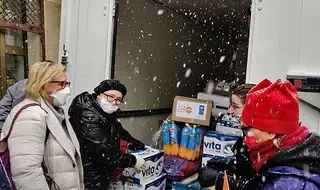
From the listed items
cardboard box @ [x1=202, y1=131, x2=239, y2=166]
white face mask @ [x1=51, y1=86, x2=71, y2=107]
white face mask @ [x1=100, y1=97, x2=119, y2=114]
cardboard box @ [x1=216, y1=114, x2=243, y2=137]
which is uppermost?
white face mask @ [x1=51, y1=86, x2=71, y2=107]

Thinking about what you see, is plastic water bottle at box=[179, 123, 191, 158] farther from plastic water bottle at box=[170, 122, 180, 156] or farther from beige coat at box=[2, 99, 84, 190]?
beige coat at box=[2, 99, 84, 190]

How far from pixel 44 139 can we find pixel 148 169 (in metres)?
1.48

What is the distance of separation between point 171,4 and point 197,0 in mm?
515

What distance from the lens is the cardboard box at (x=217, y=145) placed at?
340 centimetres

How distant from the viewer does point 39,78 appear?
2164mm

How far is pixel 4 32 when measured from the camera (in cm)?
429

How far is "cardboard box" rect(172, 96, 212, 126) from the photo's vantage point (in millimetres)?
3689

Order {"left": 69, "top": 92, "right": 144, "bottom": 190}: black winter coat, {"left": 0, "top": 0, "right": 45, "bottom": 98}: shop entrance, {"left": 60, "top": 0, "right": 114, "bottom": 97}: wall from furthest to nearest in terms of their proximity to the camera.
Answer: {"left": 0, "top": 0, "right": 45, "bottom": 98}: shop entrance < {"left": 60, "top": 0, "right": 114, "bottom": 97}: wall < {"left": 69, "top": 92, "right": 144, "bottom": 190}: black winter coat

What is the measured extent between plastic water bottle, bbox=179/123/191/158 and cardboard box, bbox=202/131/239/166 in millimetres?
234

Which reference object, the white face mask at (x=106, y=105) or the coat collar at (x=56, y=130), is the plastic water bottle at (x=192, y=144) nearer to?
the white face mask at (x=106, y=105)

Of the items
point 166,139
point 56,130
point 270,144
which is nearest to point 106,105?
point 56,130

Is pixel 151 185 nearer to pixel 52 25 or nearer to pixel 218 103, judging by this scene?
pixel 218 103

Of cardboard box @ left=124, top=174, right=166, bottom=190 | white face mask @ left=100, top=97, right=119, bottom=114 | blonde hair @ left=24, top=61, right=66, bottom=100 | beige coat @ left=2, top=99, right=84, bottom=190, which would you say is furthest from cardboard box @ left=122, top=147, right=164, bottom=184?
blonde hair @ left=24, top=61, right=66, bottom=100

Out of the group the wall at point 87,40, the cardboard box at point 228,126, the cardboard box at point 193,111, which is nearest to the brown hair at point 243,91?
the cardboard box at point 228,126
